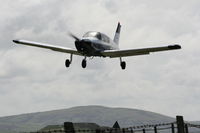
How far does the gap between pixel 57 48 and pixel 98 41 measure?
436cm

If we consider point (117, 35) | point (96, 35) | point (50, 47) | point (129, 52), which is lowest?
point (129, 52)

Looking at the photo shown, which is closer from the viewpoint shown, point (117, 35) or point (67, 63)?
point (67, 63)

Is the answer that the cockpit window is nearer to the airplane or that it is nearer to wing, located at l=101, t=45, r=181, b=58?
the airplane

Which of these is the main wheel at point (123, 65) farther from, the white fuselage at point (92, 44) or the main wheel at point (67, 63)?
the main wheel at point (67, 63)

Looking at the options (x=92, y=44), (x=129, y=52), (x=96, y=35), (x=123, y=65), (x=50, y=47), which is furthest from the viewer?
(x=123, y=65)

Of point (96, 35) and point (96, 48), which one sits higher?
point (96, 35)

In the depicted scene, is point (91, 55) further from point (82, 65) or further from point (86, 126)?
point (86, 126)

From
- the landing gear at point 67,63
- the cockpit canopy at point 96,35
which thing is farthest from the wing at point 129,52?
the landing gear at point 67,63

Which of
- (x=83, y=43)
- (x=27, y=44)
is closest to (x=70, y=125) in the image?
(x=83, y=43)

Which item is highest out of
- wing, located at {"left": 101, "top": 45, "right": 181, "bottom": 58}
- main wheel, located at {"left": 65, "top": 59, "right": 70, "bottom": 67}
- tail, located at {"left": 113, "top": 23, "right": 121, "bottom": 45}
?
tail, located at {"left": 113, "top": 23, "right": 121, "bottom": 45}

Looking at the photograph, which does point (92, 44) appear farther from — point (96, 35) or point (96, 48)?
point (96, 35)

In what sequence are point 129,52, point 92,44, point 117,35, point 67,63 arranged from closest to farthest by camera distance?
point 92,44, point 67,63, point 129,52, point 117,35

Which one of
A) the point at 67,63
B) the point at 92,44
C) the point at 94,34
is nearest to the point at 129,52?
the point at 94,34

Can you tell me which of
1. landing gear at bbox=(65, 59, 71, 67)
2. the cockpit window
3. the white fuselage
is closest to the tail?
the white fuselage
